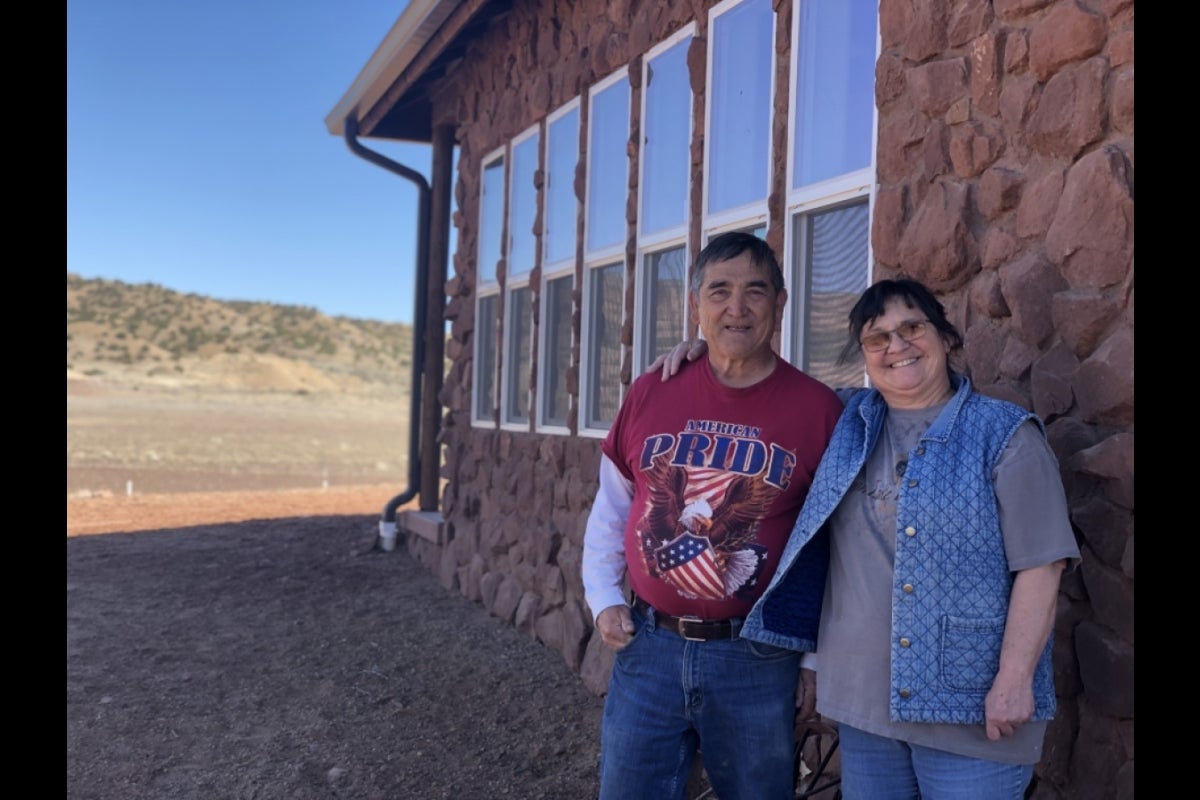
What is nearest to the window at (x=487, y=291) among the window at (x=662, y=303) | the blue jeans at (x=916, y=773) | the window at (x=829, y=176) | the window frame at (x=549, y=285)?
the window frame at (x=549, y=285)

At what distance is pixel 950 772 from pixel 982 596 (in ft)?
1.10

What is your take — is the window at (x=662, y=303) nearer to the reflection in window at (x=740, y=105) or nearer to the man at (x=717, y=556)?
the reflection in window at (x=740, y=105)

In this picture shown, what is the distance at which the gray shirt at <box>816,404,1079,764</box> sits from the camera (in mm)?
1799

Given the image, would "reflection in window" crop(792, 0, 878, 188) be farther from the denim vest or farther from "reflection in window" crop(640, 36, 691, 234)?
the denim vest

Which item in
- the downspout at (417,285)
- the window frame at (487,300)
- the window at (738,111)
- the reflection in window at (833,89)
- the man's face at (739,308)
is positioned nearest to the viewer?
the man's face at (739,308)

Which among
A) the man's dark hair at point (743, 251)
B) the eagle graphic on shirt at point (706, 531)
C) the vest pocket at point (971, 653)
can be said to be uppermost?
the man's dark hair at point (743, 251)

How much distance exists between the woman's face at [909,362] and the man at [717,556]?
Answer: 22 cm

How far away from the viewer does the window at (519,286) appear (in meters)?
6.21

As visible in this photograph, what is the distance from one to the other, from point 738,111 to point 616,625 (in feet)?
8.03

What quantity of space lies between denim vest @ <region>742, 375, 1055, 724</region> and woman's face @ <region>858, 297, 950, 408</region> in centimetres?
12

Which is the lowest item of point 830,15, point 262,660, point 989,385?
point 262,660
